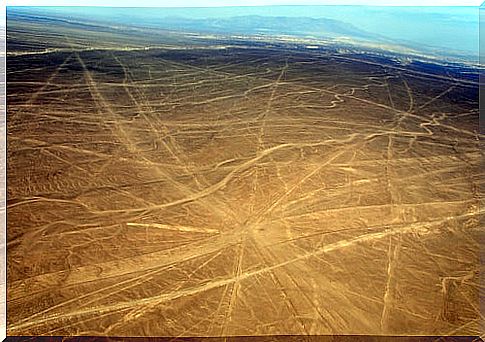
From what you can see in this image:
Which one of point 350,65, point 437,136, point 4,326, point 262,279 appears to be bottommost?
point 4,326

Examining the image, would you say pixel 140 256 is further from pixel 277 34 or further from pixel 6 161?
pixel 277 34

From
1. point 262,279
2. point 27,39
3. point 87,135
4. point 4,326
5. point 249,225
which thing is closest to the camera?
point 4,326

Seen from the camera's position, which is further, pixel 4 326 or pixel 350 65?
pixel 350 65

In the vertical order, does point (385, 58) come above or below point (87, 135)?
above

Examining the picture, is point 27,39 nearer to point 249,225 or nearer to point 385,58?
point 249,225

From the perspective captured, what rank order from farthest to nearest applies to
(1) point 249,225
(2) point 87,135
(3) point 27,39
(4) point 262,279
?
(3) point 27,39
(2) point 87,135
(1) point 249,225
(4) point 262,279

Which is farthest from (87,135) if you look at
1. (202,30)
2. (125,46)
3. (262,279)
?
(262,279)
